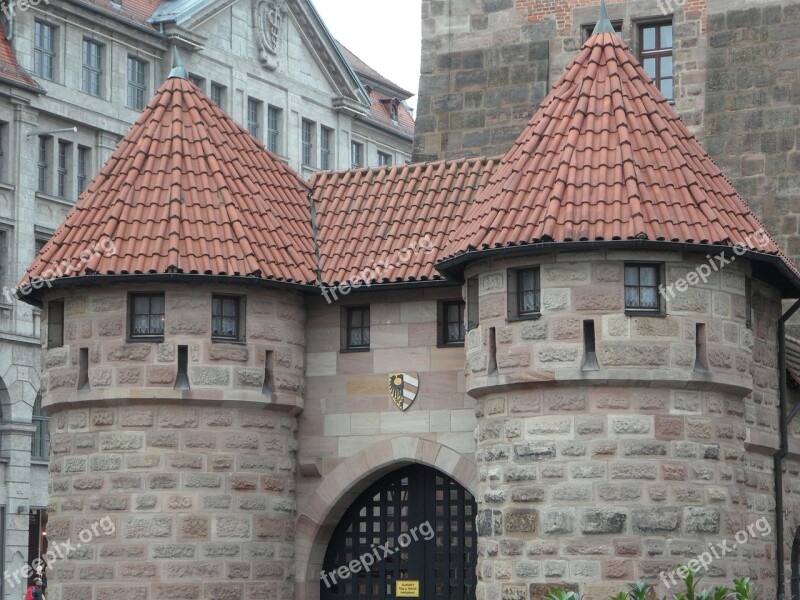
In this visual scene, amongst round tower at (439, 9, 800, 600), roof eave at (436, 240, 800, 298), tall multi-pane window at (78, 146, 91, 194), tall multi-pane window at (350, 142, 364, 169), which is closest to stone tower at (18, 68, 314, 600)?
roof eave at (436, 240, 800, 298)

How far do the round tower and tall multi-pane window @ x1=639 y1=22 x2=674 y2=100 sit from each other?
7.49m

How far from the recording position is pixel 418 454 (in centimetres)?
2448

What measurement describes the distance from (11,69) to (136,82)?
629 cm

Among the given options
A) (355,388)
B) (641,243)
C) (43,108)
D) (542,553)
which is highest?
(43,108)

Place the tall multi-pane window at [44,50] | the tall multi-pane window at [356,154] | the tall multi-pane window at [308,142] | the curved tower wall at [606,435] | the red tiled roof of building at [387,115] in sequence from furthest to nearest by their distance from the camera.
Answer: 1. the red tiled roof of building at [387,115]
2. the tall multi-pane window at [356,154]
3. the tall multi-pane window at [308,142]
4. the tall multi-pane window at [44,50]
5. the curved tower wall at [606,435]

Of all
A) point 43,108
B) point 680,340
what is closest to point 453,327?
point 680,340

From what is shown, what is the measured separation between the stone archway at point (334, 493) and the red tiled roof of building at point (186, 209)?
2.44m

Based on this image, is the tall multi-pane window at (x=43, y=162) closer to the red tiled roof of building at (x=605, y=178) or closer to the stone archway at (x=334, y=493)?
the stone archway at (x=334, y=493)

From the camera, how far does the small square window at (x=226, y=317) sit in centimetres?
2420

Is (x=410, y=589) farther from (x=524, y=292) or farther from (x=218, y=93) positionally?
(x=218, y=93)

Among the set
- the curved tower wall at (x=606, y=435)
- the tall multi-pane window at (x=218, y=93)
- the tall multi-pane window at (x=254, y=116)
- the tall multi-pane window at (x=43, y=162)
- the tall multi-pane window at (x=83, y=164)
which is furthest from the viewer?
the tall multi-pane window at (x=254, y=116)

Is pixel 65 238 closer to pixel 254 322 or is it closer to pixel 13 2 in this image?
pixel 254 322

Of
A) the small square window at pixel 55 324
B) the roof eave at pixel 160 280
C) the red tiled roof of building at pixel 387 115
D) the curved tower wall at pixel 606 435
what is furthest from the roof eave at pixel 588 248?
the red tiled roof of building at pixel 387 115

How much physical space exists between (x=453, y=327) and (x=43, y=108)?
31.6 metres
